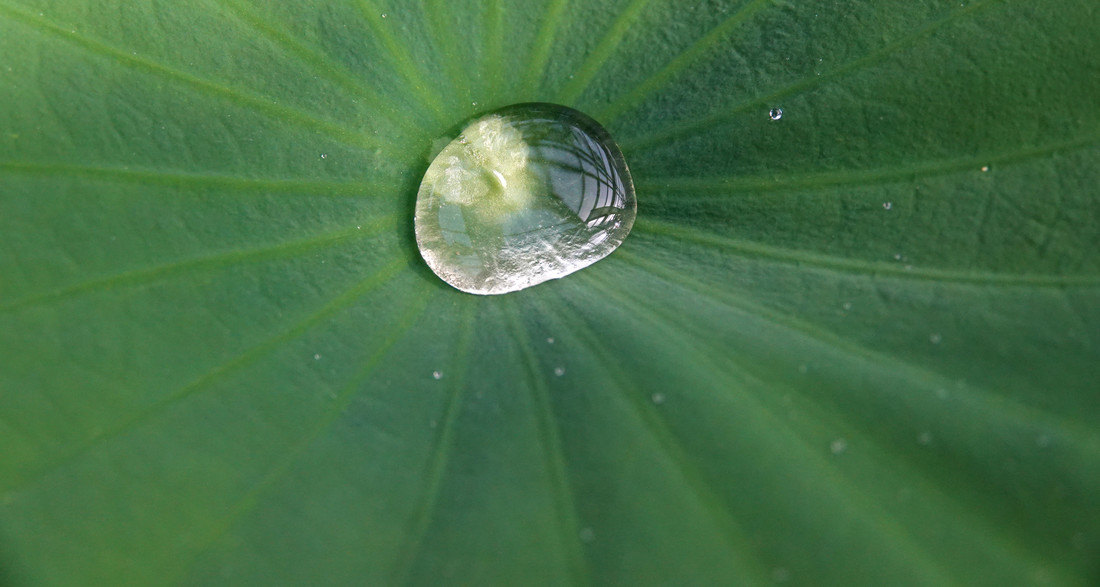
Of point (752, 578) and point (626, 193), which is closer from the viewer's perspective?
point (752, 578)

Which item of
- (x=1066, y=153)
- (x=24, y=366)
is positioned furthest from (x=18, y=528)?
(x=1066, y=153)

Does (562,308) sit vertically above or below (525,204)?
below

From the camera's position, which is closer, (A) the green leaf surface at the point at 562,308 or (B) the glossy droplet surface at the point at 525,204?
(A) the green leaf surface at the point at 562,308

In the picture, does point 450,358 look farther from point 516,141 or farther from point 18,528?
point 18,528

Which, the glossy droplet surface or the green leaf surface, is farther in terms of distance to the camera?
the glossy droplet surface
